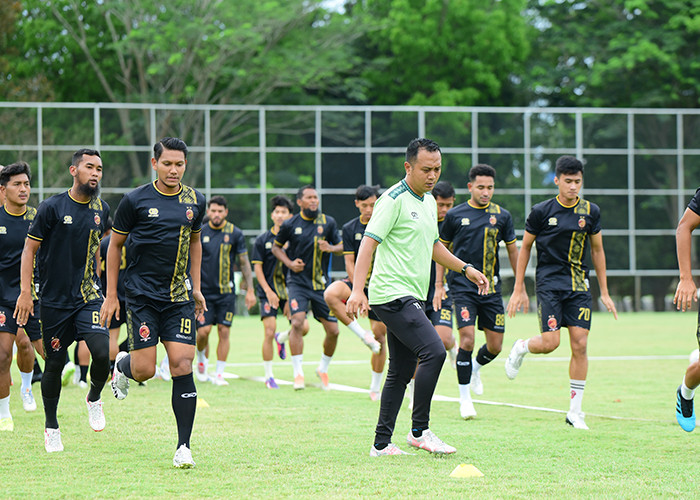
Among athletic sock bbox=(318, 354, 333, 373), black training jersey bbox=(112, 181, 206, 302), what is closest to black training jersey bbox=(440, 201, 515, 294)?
athletic sock bbox=(318, 354, 333, 373)

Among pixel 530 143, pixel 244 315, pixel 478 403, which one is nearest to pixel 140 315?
pixel 478 403

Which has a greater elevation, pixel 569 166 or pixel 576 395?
pixel 569 166

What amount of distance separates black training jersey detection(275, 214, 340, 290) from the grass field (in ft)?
4.43

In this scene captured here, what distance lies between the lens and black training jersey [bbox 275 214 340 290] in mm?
13023

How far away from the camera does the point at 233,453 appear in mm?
7539

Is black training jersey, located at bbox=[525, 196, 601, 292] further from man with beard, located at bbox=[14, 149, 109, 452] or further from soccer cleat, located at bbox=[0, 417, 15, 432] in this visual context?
soccer cleat, located at bbox=[0, 417, 15, 432]

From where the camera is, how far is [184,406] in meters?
7.04

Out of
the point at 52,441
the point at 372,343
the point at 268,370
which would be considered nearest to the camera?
the point at 52,441

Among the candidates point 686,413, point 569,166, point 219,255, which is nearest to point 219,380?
point 219,255

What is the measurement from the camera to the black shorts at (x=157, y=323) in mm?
7227

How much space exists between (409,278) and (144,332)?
1.94 m

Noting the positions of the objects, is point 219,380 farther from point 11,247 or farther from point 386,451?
point 386,451

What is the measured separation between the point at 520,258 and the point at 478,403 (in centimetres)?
198

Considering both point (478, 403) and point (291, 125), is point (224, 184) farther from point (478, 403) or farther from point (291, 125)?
point (478, 403)
